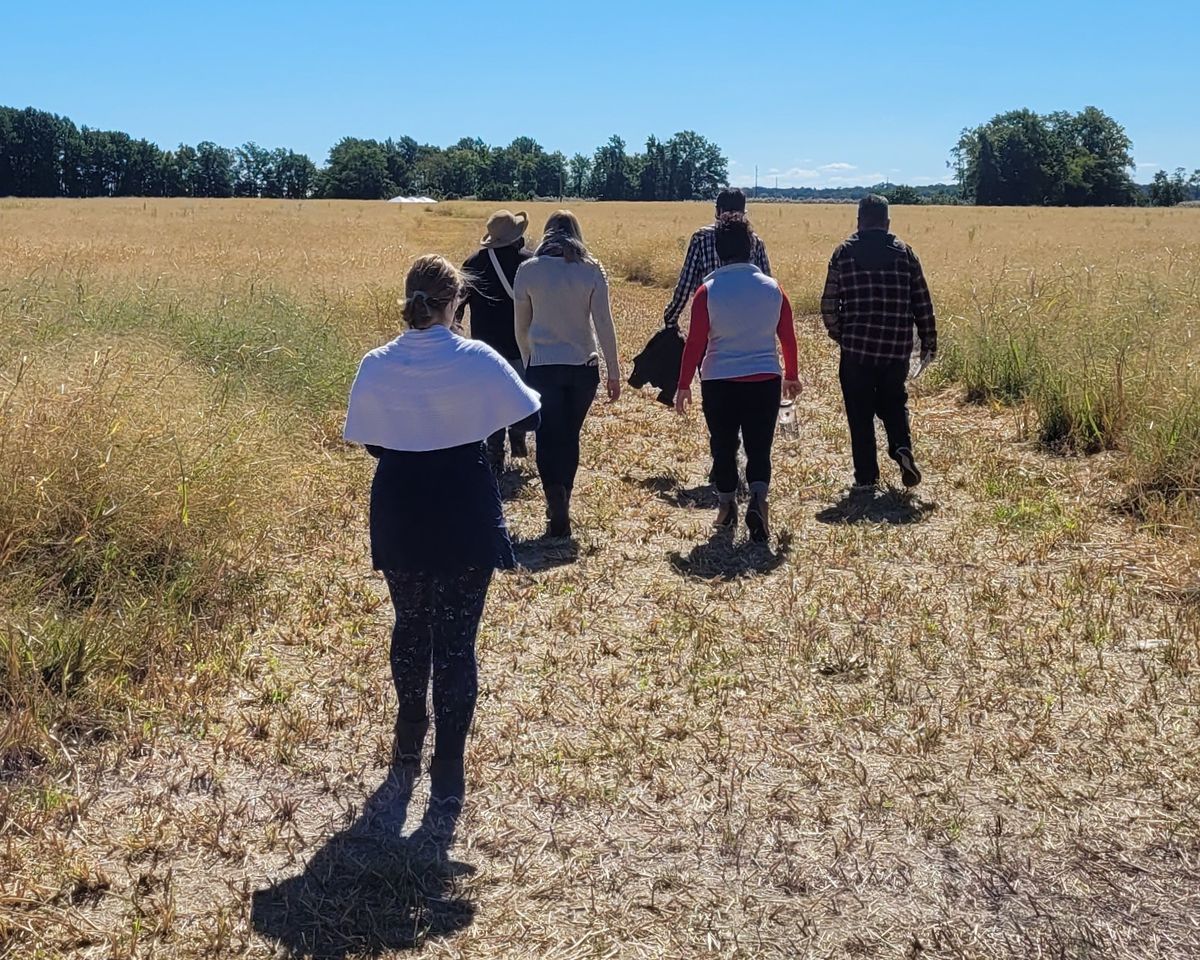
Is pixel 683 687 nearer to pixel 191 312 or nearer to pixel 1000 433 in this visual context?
pixel 1000 433

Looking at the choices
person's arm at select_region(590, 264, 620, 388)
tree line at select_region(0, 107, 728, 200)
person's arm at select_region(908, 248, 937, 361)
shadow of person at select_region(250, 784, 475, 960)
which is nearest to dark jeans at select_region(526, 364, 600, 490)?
person's arm at select_region(590, 264, 620, 388)

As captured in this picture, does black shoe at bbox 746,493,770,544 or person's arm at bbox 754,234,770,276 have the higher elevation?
person's arm at bbox 754,234,770,276

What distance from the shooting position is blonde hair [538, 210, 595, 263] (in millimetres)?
6168

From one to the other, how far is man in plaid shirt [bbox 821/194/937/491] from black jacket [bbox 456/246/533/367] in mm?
1965

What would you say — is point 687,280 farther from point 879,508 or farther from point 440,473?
point 440,473

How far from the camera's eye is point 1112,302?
10.6m

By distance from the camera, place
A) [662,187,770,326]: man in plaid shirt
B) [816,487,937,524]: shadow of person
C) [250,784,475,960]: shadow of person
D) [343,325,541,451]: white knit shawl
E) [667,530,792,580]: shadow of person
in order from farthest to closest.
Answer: [662,187,770,326]: man in plaid shirt → [816,487,937,524]: shadow of person → [667,530,792,580]: shadow of person → [343,325,541,451]: white knit shawl → [250,784,475,960]: shadow of person

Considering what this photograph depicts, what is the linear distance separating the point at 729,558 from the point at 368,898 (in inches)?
133

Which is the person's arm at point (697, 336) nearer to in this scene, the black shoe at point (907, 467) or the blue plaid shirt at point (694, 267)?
the blue plaid shirt at point (694, 267)

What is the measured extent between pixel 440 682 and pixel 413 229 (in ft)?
118

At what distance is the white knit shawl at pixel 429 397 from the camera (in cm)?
342

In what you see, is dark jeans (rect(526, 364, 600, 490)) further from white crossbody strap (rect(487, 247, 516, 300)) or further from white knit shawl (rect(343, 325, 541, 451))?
white knit shawl (rect(343, 325, 541, 451))

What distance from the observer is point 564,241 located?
6.17m

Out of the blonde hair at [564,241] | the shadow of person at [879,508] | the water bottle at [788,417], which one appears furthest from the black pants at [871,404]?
the blonde hair at [564,241]
